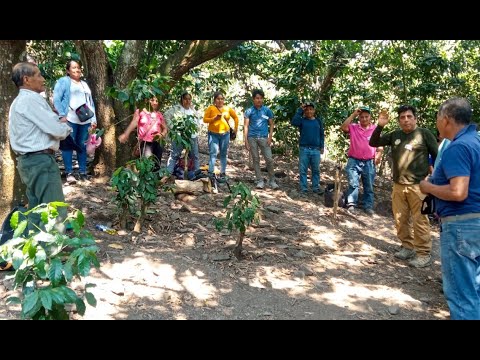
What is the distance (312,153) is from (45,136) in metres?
5.29

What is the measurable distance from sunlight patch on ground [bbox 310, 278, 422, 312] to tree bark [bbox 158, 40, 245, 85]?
13.3 feet

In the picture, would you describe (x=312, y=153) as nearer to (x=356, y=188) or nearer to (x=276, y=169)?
(x=356, y=188)

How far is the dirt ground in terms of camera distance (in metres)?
4.18

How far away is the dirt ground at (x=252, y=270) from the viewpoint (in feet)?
13.7

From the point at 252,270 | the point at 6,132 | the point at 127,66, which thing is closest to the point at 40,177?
the point at 6,132

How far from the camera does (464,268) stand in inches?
140

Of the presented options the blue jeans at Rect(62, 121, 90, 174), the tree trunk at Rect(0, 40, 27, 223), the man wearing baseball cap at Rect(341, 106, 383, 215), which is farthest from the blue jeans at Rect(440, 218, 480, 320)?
the blue jeans at Rect(62, 121, 90, 174)

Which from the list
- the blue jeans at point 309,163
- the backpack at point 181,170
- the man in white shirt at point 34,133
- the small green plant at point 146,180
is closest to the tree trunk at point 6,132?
the man in white shirt at point 34,133

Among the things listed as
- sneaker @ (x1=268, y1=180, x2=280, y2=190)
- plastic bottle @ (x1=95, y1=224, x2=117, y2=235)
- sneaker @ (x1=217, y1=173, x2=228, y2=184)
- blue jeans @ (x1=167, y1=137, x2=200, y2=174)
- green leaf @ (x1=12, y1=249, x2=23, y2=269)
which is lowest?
plastic bottle @ (x1=95, y1=224, x2=117, y2=235)

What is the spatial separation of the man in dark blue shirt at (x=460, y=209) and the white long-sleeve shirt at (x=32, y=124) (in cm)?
346

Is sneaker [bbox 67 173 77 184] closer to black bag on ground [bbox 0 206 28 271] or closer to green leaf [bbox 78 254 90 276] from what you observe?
black bag on ground [bbox 0 206 28 271]

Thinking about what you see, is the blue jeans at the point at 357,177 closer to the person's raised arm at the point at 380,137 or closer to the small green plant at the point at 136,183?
the person's raised arm at the point at 380,137

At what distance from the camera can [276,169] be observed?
1051 centimetres

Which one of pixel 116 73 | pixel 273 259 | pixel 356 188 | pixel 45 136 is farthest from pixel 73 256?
pixel 356 188
